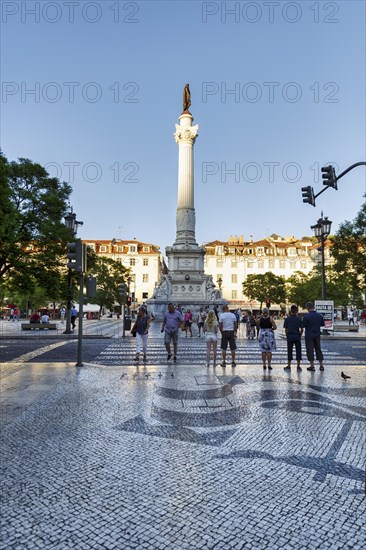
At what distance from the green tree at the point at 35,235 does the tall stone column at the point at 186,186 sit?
20.2m

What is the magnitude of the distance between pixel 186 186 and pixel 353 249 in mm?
21770

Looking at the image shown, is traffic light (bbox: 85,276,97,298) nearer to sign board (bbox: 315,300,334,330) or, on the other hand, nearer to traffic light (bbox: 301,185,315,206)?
traffic light (bbox: 301,185,315,206)

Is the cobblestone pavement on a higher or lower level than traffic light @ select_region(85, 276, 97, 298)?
lower

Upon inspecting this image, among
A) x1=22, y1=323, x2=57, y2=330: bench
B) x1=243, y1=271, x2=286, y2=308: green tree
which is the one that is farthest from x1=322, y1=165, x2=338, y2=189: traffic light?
x1=243, y1=271, x2=286, y2=308: green tree

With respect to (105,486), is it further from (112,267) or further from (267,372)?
(112,267)

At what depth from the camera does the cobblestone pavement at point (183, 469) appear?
3129mm

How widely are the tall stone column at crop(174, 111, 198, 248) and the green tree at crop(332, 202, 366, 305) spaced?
59.8 ft

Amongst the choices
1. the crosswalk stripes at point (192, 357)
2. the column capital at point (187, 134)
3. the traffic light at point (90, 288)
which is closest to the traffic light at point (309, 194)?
the crosswalk stripes at point (192, 357)

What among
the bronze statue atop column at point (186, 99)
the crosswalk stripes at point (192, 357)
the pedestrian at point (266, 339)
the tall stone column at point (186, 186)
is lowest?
the crosswalk stripes at point (192, 357)

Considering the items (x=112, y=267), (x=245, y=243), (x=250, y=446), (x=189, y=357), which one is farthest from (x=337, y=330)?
(x=245, y=243)

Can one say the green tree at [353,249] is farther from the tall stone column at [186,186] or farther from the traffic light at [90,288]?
the traffic light at [90,288]

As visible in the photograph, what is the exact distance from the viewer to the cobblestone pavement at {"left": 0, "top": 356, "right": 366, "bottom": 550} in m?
3.13

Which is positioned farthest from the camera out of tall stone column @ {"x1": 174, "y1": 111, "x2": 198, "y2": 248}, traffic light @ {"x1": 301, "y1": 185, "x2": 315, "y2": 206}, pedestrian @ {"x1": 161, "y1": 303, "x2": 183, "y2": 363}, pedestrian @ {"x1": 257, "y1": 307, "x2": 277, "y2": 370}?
tall stone column @ {"x1": 174, "y1": 111, "x2": 198, "y2": 248}

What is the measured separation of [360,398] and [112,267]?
205ft
